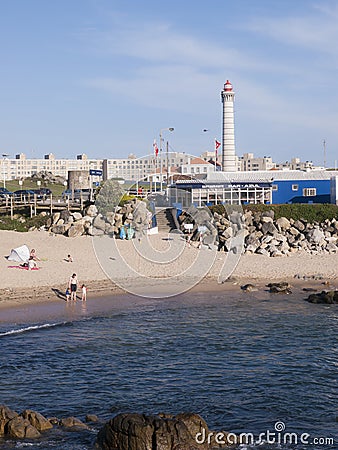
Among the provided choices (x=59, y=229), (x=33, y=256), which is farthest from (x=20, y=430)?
(x=59, y=229)

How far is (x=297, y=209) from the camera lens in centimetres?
4425

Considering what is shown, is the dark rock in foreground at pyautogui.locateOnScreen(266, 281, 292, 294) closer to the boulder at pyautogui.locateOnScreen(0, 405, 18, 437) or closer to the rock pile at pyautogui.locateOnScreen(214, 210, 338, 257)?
the rock pile at pyautogui.locateOnScreen(214, 210, 338, 257)

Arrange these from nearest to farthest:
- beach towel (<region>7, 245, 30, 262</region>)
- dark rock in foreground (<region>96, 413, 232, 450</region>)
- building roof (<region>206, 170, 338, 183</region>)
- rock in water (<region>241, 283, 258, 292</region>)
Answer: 1. dark rock in foreground (<region>96, 413, 232, 450</region>)
2. rock in water (<region>241, 283, 258, 292</region>)
3. beach towel (<region>7, 245, 30, 262</region>)
4. building roof (<region>206, 170, 338, 183</region>)

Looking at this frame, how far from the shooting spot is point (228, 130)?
63125mm

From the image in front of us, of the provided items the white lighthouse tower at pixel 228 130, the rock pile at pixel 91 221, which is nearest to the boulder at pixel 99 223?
→ the rock pile at pixel 91 221

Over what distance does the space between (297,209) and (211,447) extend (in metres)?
32.5

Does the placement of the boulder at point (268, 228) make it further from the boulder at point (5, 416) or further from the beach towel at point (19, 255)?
the boulder at point (5, 416)

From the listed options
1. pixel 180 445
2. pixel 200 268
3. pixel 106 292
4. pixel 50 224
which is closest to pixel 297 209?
pixel 200 268

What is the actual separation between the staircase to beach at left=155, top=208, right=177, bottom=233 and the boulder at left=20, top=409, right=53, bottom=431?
87.3 ft

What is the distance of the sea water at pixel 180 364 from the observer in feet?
49.8

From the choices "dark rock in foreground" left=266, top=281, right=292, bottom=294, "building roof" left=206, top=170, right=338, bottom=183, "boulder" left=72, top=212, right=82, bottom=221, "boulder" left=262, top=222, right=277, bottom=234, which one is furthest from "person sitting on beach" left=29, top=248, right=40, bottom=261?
"building roof" left=206, top=170, right=338, bottom=183

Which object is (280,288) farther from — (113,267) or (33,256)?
(33,256)

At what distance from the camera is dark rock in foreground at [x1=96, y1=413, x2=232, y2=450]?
12.3 metres

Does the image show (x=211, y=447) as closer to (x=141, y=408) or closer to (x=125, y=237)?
(x=141, y=408)
